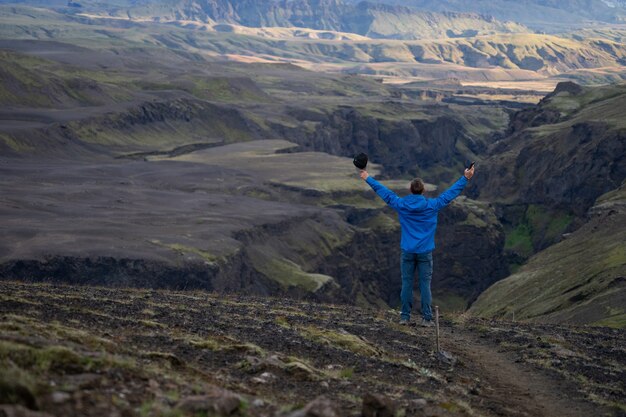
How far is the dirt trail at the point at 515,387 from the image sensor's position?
52.2 ft

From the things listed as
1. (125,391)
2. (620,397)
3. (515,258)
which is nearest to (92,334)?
(125,391)

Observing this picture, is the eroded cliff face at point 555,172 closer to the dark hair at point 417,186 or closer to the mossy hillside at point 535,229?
the mossy hillside at point 535,229

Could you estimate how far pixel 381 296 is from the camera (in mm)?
111625

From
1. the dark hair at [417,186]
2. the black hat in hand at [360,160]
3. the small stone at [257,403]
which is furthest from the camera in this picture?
the dark hair at [417,186]

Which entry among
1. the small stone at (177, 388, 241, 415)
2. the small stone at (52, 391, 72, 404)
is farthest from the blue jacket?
the small stone at (52, 391, 72, 404)

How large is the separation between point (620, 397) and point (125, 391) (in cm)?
1018

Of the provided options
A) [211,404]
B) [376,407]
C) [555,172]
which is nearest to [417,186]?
[376,407]

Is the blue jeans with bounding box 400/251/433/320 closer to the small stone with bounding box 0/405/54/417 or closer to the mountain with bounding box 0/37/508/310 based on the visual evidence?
the small stone with bounding box 0/405/54/417

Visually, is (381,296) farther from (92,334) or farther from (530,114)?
(92,334)

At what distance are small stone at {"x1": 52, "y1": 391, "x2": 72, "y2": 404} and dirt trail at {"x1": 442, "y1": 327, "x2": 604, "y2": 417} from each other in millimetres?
7432

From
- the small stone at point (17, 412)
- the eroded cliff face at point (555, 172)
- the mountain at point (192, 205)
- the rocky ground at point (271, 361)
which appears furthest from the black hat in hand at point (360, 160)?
the eroded cliff face at point (555, 172)

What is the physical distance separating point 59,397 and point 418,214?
1097 centimetres

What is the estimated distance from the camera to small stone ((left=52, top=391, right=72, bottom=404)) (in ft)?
34.1

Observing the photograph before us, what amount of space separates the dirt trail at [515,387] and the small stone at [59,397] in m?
7.43
